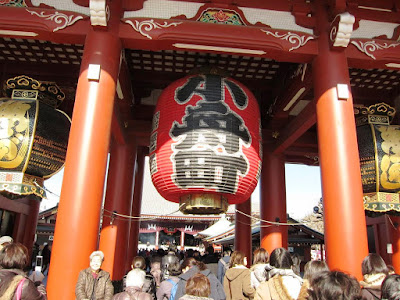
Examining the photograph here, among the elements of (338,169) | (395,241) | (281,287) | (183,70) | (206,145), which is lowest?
(281,287)

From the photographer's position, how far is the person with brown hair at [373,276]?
92.4 inches

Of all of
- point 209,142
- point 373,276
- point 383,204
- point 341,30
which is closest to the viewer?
point 373,276

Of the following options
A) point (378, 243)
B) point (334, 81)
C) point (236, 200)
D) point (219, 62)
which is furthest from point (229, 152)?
point (378, 243)

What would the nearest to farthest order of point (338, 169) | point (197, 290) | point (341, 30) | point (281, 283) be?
point (197, 290), point (281, 283), point (338, 169), point (341, 30)

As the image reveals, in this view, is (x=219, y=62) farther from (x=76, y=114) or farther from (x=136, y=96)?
(x=76, y=114)

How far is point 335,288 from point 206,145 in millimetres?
3171

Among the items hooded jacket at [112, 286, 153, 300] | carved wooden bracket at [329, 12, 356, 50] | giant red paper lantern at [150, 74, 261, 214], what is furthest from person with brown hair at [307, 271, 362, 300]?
carved wooden bracket at [329, 12, 356, 50]

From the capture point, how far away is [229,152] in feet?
15.8

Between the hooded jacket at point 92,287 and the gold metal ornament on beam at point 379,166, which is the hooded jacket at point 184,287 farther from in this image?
the gold metal ornament on beam at point 379,166

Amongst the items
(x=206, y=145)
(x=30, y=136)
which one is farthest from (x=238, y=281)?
(x=30, y=136)

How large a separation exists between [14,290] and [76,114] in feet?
9.15

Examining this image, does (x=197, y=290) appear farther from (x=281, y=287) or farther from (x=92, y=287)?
(x=92, y=287)

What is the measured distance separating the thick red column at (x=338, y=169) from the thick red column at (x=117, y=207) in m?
4.51

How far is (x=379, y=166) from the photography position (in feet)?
18.9
